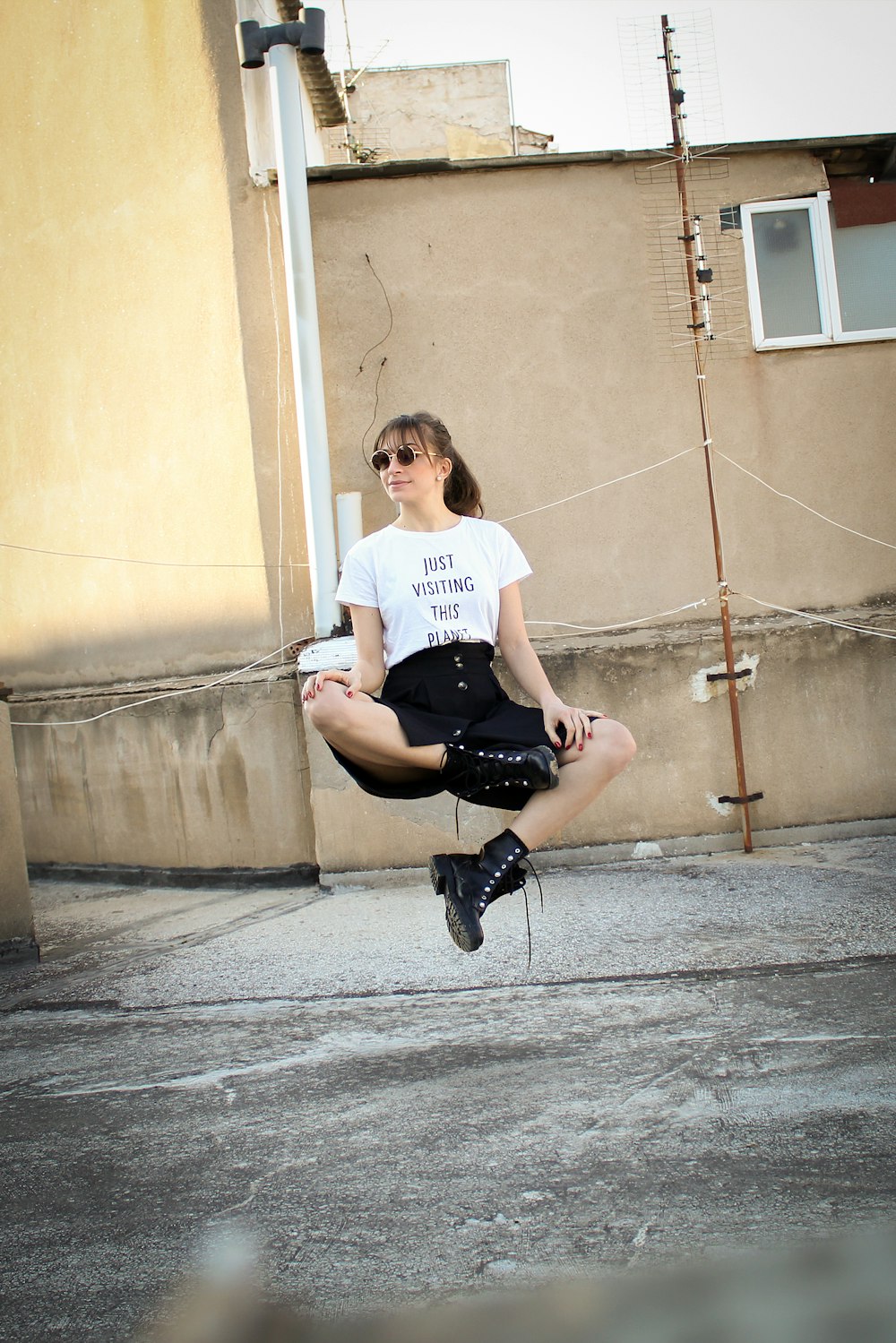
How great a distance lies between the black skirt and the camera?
3.68m

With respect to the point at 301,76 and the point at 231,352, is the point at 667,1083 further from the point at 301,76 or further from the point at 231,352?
the point at 301,76

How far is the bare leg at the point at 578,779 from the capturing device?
368 cm

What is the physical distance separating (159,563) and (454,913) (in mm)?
5955

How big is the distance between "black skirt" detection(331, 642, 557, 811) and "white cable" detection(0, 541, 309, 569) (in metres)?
4.47

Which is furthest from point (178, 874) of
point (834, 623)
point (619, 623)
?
point (834, 623)

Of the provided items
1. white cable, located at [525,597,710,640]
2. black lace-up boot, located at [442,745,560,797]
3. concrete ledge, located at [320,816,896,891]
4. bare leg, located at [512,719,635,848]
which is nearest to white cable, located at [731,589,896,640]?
white cable, located at [525,597,710,640]

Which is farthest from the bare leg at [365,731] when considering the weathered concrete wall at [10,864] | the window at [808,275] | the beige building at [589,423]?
the window at [808,275]

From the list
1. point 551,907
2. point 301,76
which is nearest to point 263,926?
point 551,907

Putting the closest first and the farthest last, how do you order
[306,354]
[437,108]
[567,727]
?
1. [567,727]
2. [306,354]
3. [437,108]

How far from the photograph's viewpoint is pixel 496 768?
3594mm

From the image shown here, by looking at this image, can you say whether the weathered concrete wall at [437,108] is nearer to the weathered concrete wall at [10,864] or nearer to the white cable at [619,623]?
the white cable at [619,623]

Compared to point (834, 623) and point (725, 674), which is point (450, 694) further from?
point (834, 623)

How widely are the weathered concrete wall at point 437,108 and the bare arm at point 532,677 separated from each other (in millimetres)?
13103

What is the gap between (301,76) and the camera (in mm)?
8484
